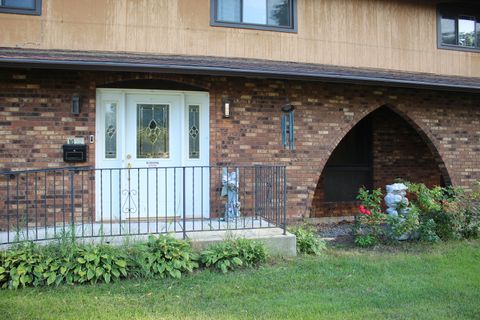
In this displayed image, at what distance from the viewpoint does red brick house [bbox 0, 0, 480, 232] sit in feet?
24.0

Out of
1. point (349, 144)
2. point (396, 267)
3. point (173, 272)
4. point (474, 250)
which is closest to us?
point (173, 272)

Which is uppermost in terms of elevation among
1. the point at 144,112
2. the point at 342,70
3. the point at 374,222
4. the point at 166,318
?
the point at 342,70

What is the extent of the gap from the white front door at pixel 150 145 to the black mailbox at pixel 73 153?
0.27m

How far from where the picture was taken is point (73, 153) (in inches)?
289

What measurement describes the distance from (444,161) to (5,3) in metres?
8.77

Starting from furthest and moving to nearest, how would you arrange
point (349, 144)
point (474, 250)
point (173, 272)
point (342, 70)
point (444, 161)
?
point (349, 144) < point (444, 161) < point (342, 70) < point (474, 250) < point (173, 272)

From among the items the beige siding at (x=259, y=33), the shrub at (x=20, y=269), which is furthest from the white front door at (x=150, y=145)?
the shrub at (x=20, y=269)

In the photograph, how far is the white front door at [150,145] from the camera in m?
7.65

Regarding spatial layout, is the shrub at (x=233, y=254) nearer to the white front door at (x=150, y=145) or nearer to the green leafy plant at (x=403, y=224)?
the white front door at (x=150, y=145)

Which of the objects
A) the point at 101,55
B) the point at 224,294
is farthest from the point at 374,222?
the point at 101,55

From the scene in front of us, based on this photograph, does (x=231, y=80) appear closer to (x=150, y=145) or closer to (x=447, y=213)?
(x=150, y=145)

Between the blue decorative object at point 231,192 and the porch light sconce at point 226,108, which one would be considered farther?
the porch light sconce at point 226,108

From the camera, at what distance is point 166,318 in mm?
4199

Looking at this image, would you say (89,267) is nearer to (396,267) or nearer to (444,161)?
(396,267)
